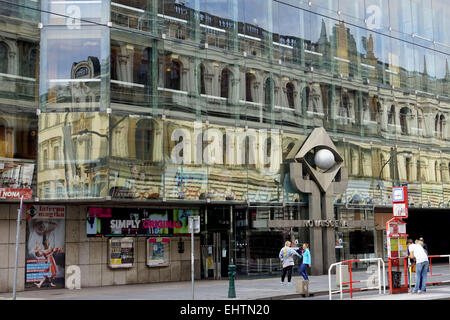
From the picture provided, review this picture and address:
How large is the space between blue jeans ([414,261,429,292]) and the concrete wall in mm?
11963

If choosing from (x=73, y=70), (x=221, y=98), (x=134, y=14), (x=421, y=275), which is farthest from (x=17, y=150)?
(x=421, y=275)

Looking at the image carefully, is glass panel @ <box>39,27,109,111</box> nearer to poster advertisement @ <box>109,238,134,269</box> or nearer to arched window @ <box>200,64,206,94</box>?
arched window @ <box>200,64,206,94</box>

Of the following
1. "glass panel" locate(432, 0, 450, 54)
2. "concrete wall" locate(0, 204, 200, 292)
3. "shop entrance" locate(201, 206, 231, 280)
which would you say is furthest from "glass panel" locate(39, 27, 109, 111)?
"glass panel" locate(432, 0, 450, 54)

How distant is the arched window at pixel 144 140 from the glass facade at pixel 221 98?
0.15 feet

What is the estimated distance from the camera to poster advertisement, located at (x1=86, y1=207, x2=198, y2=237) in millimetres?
26969

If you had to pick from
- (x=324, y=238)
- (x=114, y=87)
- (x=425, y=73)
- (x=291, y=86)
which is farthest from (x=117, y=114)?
(x=425, y=73)

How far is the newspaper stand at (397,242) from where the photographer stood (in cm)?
2062

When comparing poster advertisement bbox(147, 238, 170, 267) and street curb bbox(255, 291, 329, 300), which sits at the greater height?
poster advertisement bbox(147, 238, 170, 267)

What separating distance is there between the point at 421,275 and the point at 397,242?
1.27 meters

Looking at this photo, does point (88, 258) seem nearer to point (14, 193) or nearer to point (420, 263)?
point (14, 193)

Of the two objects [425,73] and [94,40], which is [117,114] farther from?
[425,73]

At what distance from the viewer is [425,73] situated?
39.5m

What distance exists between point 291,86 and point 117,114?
10.2 metres

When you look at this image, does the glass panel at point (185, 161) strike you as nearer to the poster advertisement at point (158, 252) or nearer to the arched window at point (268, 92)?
the poster advertisement at point (158, 252)
